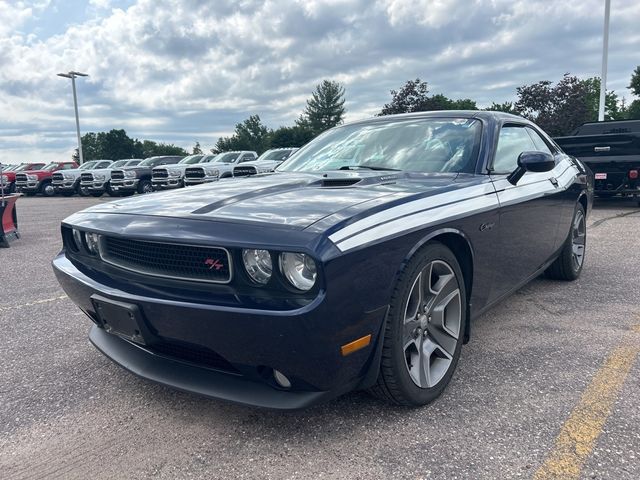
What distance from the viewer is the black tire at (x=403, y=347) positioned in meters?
2.07

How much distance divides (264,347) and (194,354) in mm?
424

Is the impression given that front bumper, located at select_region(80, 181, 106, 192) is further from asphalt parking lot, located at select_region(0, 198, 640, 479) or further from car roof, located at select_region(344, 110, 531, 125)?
car roof, located at select_region(344, 110, 531, 125)

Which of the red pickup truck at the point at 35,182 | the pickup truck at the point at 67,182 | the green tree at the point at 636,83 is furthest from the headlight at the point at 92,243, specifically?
the green tree at the point at 636,83

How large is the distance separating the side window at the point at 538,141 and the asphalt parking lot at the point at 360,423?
152 cm

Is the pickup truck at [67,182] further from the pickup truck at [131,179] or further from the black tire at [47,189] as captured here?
the pickup truck at [131,179]

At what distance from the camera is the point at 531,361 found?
284 centimetres

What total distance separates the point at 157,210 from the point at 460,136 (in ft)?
6.16

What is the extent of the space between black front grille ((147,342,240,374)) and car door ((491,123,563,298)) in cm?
165

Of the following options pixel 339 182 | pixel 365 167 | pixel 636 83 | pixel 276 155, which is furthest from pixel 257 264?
pixel 636 83

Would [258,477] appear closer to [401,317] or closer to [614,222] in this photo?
[401,317]

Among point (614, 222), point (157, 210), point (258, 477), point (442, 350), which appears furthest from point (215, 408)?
point (614, 222)

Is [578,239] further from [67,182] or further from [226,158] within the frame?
[67,182]

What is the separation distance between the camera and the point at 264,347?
1.83m

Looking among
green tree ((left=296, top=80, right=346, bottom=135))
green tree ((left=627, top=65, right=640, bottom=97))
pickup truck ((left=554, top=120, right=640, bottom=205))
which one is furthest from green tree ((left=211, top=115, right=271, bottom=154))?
pickup truck ((left=554, top=120, right=640, bottom=205))
